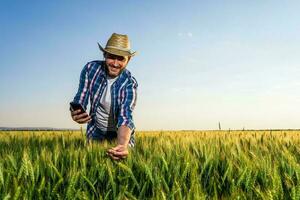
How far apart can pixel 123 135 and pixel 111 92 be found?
680 mm

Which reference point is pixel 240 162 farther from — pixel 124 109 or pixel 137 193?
pixel 124 109

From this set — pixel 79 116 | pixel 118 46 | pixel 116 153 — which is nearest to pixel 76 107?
pixel 79 116

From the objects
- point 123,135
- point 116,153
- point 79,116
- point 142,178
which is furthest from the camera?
point 123,135

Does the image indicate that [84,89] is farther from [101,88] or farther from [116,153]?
[116,153]

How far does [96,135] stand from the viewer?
176 inches

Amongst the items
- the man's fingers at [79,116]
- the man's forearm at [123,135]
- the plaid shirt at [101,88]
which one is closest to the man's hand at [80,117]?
the man's fingers at [79,116]

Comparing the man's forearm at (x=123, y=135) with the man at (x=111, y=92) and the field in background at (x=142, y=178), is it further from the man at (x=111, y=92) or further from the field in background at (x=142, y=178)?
the field in background at (x=142, y=178)

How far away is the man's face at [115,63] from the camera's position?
3.85m

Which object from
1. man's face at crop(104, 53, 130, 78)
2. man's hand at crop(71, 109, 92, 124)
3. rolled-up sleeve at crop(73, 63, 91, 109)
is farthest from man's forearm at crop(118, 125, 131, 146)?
rolled-up sleeve at crop(73, 63, 91, 109)

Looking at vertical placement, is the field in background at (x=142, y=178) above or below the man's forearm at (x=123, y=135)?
below

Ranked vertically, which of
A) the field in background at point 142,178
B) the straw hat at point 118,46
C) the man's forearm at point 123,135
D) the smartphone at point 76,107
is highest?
the straw hat at point 118,46

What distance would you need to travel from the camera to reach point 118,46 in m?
3.83

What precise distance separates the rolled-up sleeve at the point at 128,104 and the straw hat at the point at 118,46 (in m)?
0.32

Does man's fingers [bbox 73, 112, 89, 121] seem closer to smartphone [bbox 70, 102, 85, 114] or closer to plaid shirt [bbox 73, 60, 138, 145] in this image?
smartphone [bbox 70, 102, 85, 114]
